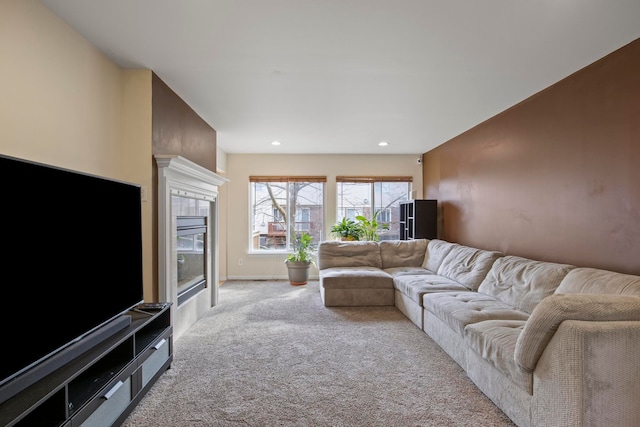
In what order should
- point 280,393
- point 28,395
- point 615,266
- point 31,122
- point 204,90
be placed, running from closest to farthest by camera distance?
point 28,395
point 31,122
point 280,393
point 615,266
point 204,90

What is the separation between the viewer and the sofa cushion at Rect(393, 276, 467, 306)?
3.48m

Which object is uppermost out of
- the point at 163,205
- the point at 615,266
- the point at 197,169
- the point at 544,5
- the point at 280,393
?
the point at 544,5

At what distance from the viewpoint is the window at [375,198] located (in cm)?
634

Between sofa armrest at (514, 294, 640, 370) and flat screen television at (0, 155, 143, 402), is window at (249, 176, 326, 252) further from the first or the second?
sofa armrest at (514, 294, 640, 370)

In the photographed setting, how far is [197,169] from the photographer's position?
10.8ft

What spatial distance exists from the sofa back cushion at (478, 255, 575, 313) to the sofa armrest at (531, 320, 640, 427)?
104cm

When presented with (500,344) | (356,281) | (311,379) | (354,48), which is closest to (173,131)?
(354,48)

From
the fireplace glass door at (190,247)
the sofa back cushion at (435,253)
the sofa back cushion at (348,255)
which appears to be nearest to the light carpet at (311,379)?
the fireplace glass door at (190,247)

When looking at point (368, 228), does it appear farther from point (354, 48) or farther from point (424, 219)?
point (354, 48)

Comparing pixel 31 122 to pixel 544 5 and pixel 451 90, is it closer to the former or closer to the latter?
pixel 544 5

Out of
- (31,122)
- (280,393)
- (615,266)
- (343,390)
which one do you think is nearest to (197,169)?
(31,122)

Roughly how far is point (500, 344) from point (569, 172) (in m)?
1.76

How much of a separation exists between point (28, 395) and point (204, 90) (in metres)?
2.61

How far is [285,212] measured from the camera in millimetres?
→ 6332
